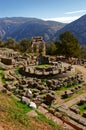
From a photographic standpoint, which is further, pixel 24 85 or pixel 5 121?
pixel 24 85

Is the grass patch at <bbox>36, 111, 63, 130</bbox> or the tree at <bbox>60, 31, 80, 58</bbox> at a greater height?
the tree at <bbox>60, 31, 80, 58</bbox>

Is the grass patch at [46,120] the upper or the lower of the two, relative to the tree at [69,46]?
lower

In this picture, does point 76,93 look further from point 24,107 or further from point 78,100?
point 24,107

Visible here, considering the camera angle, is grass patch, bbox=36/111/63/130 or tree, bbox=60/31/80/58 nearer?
grass patch, bbox=36/111/63/130

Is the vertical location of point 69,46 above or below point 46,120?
above

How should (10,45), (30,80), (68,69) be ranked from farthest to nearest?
(10,45) < (68,69) < (30,80)

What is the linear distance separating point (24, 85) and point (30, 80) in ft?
6.95

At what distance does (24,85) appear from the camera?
28125 mm

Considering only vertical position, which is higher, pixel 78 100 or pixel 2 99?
pixel 2 99

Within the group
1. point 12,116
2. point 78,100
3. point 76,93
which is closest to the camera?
point 12,116

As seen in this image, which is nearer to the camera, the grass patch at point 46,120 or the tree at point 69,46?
the grass patch at point 46,120

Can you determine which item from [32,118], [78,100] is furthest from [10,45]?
[32,118]

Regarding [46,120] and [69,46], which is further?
[69,46]

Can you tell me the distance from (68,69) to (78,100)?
11.6 m
